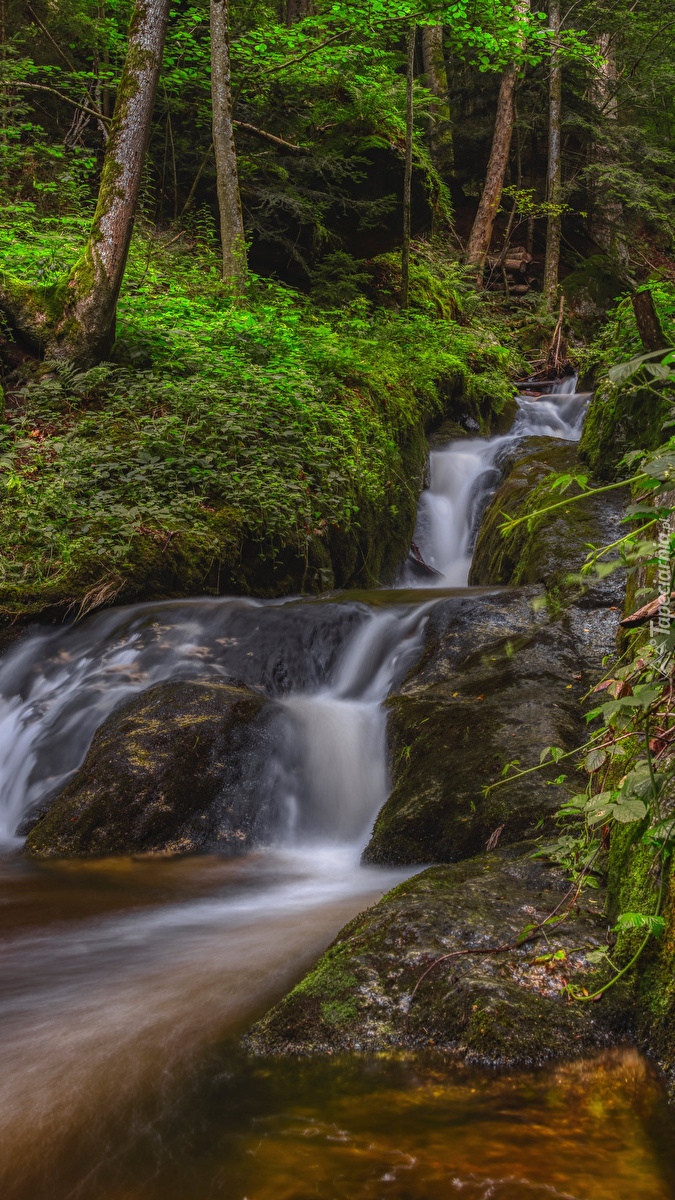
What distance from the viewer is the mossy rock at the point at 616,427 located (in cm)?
715

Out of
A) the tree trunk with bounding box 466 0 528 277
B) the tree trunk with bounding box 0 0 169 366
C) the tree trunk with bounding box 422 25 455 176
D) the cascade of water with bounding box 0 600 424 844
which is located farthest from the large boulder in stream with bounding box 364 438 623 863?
the tree trunk with bounding box 422 25 455 176

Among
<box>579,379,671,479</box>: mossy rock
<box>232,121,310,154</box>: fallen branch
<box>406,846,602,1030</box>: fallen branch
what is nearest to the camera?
<box>406,846,602,1030</box>: fallen branch

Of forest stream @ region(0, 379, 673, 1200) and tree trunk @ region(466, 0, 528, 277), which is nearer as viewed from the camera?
forest stream @ region(0, 379, 673, 1200)

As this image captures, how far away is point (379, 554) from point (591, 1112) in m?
8.18

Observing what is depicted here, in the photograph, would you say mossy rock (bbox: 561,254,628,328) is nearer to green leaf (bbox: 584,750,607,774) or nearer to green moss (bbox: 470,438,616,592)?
green moss (bbox: 470,438,616,592)

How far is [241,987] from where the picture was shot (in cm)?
281

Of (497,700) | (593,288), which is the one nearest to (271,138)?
(497,700)

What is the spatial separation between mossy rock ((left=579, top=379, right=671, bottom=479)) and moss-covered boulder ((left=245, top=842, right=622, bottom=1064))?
17.9 feet

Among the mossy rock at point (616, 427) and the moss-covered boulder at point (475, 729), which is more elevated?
the mossy rock at point (616, 427)

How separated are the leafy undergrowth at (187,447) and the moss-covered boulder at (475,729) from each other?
280cm

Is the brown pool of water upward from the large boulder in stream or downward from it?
downward

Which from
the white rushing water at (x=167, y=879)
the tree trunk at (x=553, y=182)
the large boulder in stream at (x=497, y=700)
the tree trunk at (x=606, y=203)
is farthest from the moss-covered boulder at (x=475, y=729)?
the tree trunk at (x=606, y=203)

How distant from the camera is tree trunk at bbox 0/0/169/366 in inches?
317

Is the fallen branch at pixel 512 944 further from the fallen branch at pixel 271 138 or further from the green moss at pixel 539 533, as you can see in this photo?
the fallen branch at pixel 271 138
